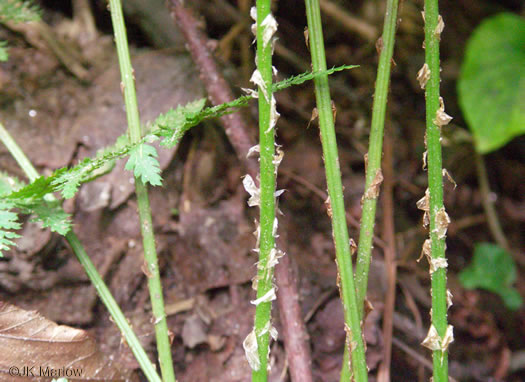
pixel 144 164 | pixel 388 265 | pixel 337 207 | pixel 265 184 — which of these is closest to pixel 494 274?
pixel 388 265

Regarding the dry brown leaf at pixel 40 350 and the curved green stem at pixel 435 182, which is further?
the dry brown leaf at pixel 40 350

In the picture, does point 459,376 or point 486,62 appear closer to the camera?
point 459,376

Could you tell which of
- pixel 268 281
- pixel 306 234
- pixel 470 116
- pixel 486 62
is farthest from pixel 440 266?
pixel 486 62

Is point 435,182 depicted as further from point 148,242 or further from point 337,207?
point 148,242

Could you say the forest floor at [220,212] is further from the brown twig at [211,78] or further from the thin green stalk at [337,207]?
the thin green stalk at [337,207]

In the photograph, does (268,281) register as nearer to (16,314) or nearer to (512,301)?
(16,314)

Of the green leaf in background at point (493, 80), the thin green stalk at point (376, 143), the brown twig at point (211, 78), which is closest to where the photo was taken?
the thin green stalk at point (376, 143)

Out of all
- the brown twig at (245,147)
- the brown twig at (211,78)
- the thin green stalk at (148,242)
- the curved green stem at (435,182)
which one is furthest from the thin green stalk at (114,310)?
the curved green stem at (435,182)
